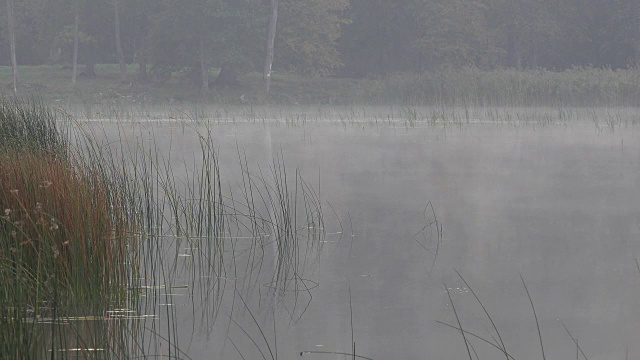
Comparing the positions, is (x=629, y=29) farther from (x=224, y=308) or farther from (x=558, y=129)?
(x=224, y=308)

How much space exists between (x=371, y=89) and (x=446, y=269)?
2082cm

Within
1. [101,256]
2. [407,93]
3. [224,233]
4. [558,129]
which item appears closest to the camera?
[101,256]

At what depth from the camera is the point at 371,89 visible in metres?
25.6

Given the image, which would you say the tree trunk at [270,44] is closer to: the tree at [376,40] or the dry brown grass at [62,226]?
the tree at [376,40]

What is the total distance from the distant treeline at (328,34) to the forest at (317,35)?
0.11 feet

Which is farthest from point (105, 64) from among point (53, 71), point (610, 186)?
point (610, 186)

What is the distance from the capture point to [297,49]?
2909cm

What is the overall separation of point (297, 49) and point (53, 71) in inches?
274

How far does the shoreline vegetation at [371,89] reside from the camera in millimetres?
21438

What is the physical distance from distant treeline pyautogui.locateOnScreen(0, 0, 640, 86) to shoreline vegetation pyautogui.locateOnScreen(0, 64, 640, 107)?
66 centimetres

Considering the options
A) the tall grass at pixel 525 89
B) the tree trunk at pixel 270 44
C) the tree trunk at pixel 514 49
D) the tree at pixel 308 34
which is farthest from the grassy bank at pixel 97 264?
the tree trunk at pixel 514 49

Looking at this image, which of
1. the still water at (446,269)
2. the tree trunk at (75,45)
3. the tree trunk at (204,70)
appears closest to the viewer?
the still water at (446,269)

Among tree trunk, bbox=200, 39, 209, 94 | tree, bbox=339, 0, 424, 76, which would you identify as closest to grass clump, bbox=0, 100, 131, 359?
tree trunk, bbox=200, 39, 209, 94

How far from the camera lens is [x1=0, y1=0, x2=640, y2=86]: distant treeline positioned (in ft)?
89.7
